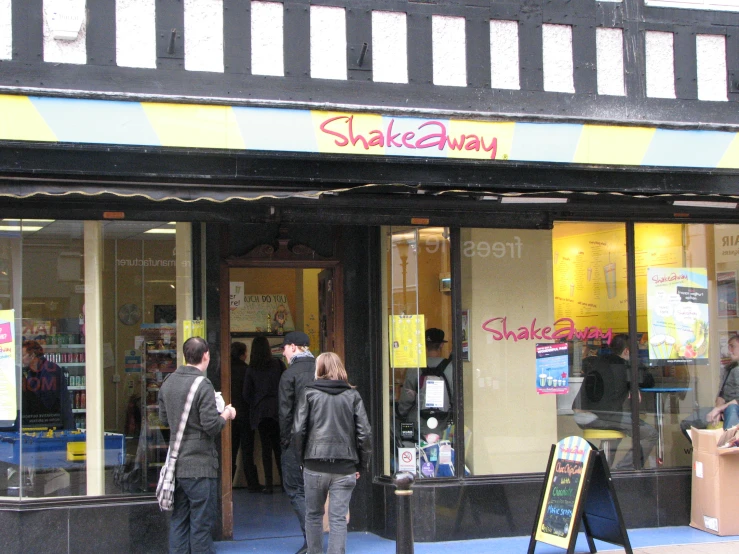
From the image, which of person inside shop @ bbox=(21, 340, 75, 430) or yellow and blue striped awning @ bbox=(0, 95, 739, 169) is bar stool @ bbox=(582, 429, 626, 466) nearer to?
yellow and blue striped awning @ bbox=(0, 95, 739, 169)

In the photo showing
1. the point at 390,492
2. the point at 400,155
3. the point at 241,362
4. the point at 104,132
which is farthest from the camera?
the point at 241,362

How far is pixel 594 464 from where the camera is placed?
7.14 m

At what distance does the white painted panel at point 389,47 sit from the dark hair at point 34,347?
380cm

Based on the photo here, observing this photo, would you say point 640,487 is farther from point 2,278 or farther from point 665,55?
point 2,278

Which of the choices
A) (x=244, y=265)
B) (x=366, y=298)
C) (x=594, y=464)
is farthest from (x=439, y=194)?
(x=594, y=464)

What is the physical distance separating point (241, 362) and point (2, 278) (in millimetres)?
3193

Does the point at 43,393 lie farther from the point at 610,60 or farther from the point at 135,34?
the point at 610,60

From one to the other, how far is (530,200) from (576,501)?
271cm

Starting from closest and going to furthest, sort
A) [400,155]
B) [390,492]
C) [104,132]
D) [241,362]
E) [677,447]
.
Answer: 1. [104,132]
2. [400,155]
3. [390,492]
4. [677,447]
5. [241,362]

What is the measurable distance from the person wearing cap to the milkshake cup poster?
377cm

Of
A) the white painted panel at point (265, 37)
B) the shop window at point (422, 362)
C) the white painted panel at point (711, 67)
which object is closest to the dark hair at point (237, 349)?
the shop window at point (422, 362)

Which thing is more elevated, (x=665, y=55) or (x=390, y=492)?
(x=665, y=55)

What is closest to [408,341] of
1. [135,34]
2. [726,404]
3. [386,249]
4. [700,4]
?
[386,249]

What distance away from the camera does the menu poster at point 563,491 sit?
711 centimetres
